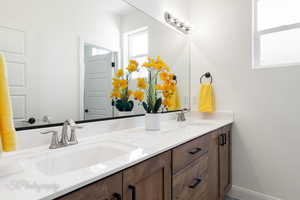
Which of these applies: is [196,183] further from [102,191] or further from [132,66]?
[132,66]

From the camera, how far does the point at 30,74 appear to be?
0.92m

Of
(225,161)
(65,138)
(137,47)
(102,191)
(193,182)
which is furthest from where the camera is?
(225,161)

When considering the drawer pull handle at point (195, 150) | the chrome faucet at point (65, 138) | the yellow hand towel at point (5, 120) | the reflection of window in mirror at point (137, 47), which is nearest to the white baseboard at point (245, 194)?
the drawer pull handle at point (195, 150)

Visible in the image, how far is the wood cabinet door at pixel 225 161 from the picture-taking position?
5.47ft

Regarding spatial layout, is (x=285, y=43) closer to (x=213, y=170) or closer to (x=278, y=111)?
(x=278, y=111)

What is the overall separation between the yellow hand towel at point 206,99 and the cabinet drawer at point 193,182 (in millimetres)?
751

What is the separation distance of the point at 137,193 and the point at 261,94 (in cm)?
166

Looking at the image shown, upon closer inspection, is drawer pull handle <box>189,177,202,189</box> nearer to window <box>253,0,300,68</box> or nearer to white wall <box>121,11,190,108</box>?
white wall <box>121,11,190,108</box>

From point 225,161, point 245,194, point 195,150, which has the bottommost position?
point 245,194

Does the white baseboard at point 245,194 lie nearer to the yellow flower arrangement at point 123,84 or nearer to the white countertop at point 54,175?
the white countertop at point 54,175

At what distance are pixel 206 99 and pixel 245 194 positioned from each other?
1108 millimetres

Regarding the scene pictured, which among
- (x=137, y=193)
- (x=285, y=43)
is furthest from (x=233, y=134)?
(x=137, y=193)

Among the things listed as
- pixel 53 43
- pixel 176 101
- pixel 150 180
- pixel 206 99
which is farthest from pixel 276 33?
pixel 53 43

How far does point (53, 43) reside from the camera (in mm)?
1001
